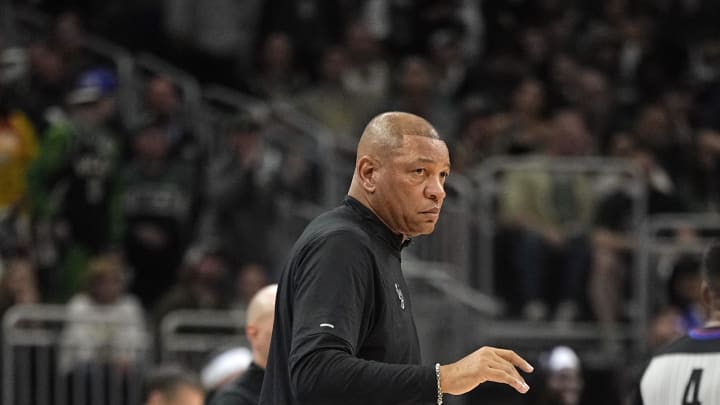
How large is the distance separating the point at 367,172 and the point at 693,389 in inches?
75.4

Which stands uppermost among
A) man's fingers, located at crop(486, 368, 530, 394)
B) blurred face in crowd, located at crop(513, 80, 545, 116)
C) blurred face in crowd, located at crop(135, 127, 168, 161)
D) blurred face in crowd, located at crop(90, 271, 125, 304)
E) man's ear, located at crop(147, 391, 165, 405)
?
blurred face in crowd, located at crop(513, 80, 545, 116)

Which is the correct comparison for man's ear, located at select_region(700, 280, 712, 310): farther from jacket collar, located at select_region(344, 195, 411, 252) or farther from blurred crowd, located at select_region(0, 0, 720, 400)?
blurred crowd, located at select_region(0, 0, 720, 400)

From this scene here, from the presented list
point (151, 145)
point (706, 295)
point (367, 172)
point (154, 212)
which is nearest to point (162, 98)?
point (151, 145)

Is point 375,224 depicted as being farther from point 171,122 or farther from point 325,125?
point 325,125

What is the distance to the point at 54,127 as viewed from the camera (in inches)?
508

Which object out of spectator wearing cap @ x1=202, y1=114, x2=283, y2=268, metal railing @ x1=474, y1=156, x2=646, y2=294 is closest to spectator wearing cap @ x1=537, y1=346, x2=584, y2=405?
metal railing @ x1=474, y1=156, x2=646, y2=294

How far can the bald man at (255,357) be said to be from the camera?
6004 mm

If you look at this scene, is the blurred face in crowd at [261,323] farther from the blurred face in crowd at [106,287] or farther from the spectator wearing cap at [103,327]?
the blurred face in crowd at [106,287]

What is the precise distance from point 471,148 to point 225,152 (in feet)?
7.91

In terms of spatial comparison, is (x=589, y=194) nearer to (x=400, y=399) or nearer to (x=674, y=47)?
(x=674, y=47)

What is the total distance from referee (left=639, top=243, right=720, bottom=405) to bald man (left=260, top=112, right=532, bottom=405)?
1567 millimetres

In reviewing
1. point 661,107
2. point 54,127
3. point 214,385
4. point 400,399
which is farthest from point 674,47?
point 400,399

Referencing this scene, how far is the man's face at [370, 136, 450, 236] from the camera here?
4598 mm

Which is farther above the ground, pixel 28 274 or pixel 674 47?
pixel 674 47
